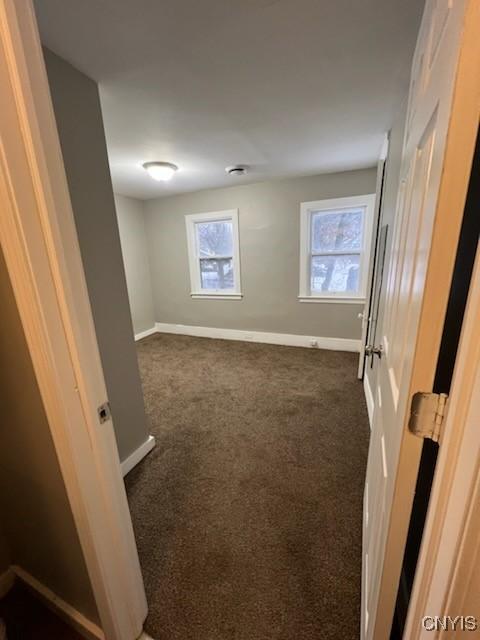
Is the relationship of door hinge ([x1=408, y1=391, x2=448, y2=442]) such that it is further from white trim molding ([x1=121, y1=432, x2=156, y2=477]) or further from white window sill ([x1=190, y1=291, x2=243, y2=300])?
white window sill ([x1=190, y1=291, x2=243, y2=300])

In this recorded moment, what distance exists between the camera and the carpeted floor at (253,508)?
3.60 ft

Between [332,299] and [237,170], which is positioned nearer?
[237,170]

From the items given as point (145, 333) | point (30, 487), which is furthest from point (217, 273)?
point (30, 487)

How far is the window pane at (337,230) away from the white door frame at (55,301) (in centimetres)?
340

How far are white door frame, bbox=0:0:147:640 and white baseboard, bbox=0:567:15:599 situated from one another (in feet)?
1.98

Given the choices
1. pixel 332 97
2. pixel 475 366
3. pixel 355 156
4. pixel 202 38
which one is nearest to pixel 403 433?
pixel 475 366

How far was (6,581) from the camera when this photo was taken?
1187 mm

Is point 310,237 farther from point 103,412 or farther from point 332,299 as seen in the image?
point 103,412

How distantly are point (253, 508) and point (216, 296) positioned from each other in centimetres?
330

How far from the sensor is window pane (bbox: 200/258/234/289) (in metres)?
4.35

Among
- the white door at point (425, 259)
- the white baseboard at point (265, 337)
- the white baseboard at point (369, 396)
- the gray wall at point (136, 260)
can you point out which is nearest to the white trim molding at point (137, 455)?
the white door at point (425, 259)

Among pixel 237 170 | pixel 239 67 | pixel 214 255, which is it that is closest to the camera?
pixel 239 67

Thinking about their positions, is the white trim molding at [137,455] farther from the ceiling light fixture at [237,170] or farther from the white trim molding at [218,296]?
the ceiling light fixture at [237,170]

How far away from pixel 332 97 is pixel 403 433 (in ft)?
6.79
